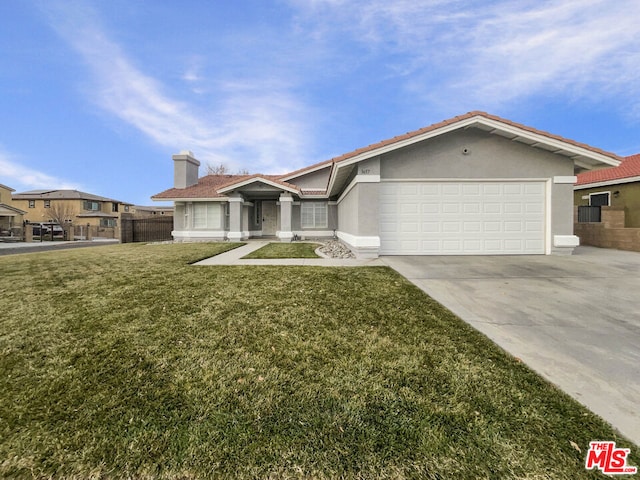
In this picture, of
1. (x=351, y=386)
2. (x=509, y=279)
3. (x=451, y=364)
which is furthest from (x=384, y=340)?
(x=509, y=279)

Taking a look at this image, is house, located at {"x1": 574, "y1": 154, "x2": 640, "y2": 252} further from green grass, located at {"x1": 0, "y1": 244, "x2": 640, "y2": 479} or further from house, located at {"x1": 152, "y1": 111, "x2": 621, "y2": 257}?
green grass, located at {"x1": 0, "y1": 244, "x2": 640, "y2": 479}

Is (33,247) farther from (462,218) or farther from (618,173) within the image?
(618,173)

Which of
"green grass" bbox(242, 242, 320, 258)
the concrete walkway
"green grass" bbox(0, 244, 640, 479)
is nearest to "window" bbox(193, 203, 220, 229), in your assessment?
"green grass" bbox(242, 242, 320, 258)

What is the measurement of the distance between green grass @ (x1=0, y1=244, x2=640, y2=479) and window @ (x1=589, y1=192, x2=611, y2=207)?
17.9 m

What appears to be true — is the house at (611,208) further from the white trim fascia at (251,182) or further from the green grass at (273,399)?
the white trim fascia at (251,182)

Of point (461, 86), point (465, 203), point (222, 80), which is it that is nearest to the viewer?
point (465, 203)

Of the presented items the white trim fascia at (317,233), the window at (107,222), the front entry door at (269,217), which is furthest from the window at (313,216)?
the window at (107,222)

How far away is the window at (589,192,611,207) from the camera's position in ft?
49.4

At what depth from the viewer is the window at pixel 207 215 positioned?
57.8ft

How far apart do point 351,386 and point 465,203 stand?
29.4ft

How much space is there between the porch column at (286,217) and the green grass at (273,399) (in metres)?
12.2

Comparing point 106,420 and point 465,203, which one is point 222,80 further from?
point 106,420

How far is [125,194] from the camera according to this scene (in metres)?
61.0

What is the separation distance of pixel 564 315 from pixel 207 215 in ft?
57.7
